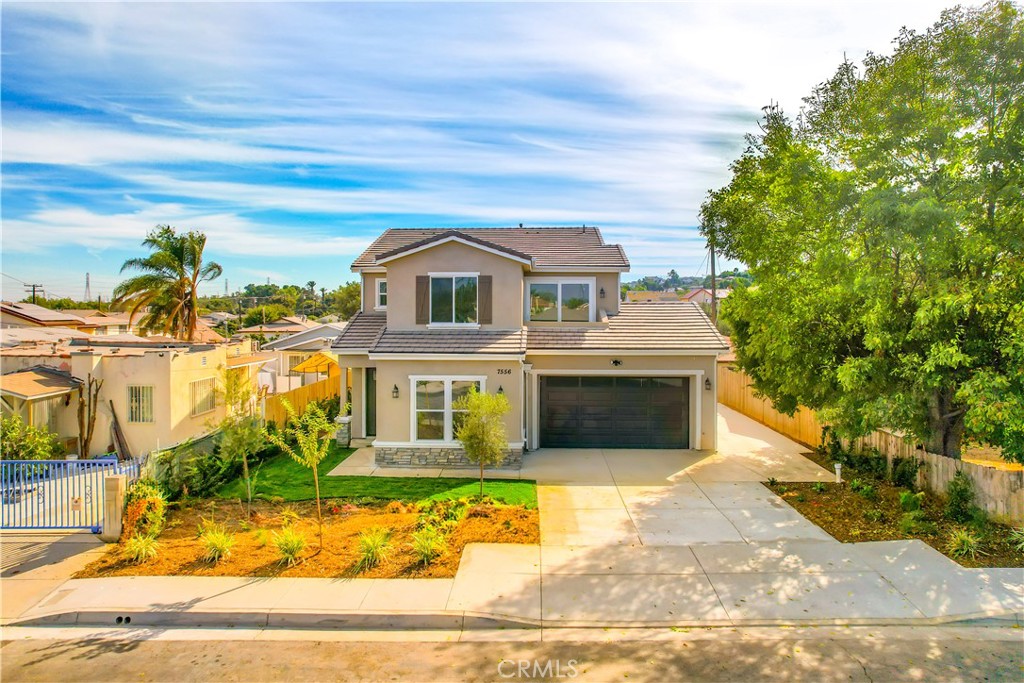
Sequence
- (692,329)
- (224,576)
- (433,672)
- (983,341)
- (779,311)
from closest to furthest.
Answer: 1. (433,672)
2. (224,576)
3. (983,341)
4. (779,311)
5. (692,329)

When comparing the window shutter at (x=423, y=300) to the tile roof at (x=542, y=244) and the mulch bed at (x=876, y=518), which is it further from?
the mulch bed at (x=876, y=518)

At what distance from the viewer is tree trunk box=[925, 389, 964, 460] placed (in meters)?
11.7

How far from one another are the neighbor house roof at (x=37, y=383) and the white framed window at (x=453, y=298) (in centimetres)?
1112

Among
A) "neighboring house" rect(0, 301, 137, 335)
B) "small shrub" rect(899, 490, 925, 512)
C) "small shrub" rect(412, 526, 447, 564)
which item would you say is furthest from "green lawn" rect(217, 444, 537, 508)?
"neighboring house" rect(0, 301, 137, 335)

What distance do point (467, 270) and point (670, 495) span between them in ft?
26.3

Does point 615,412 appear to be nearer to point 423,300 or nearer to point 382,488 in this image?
point 423,300

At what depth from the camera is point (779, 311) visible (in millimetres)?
12828

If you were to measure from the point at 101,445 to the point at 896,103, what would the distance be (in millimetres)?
22411

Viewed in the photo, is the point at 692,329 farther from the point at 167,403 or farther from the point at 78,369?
the point at 78,369

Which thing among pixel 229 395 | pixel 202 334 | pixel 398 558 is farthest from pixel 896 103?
pixel 202 334

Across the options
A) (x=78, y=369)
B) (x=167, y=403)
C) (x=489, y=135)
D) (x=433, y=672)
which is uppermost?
(x=489, y=135)

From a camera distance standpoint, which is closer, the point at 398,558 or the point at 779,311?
the point at 398,558

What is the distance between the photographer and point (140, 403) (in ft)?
57.8

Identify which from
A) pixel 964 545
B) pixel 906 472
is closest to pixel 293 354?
pixel 906 472
